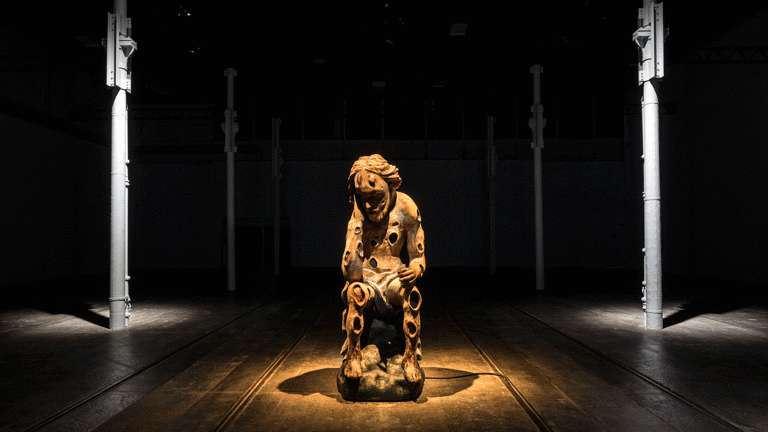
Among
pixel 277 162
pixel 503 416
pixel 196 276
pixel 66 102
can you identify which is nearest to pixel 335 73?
pixel 277 162

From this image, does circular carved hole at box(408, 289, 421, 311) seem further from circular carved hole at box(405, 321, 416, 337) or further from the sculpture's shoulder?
the sculpture's shoulder

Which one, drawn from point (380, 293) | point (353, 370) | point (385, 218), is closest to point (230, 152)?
point (385, 218)

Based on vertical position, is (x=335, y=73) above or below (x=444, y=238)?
above

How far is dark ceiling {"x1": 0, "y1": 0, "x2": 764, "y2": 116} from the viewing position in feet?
39.1

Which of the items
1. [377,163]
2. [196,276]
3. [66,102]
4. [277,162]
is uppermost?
[66,102]

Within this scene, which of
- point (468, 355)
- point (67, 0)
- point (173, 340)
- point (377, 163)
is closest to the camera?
point (377, 163)

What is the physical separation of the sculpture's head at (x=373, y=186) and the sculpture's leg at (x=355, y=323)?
0.65 metres

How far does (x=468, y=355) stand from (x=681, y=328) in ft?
12.8

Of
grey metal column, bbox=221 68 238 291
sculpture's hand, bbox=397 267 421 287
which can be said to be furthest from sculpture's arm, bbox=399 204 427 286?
grey metal column, bbox=221 68 238 291

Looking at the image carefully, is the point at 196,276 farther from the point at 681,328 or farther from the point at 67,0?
the point at 681,328

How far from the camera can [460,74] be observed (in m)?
16.4

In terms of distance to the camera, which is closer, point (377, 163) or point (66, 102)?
point (377, 163)

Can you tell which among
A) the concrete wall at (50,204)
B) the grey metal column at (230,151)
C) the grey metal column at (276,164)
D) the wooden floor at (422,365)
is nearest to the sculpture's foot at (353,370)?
the wooden floor at (422,365)

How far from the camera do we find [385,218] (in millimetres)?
4469
